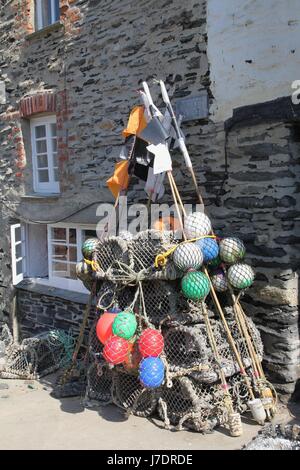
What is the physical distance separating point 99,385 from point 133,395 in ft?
1.63

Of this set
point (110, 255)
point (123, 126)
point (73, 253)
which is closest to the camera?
point (110, 255)

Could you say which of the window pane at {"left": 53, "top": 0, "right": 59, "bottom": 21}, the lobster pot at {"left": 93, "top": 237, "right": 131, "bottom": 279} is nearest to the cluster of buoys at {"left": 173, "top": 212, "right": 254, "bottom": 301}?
the lobster pot at {"left": 93, "top": 237, "right": 131, "bottom": 279}

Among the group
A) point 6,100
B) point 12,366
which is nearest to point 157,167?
point 12,366

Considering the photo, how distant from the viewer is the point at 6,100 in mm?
8188

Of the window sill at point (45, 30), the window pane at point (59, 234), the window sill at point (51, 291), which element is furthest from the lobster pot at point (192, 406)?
the window sill at point (45, 30)

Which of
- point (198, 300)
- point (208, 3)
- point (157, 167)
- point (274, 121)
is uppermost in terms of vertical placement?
point (208, 3)

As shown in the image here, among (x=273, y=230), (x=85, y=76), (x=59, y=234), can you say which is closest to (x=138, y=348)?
(x=273, y=230)

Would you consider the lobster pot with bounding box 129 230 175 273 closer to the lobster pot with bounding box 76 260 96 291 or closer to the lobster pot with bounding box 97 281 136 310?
the lobster pot with bounding box 97 281 136 310

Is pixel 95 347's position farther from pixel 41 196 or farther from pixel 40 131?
pixel 40 131

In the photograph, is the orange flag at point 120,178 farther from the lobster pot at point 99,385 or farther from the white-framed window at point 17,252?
the white-framed window at point 17,252

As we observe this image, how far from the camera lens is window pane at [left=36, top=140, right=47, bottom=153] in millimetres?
7964

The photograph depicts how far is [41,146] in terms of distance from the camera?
8.02m

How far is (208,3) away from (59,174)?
3.26 meters
